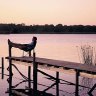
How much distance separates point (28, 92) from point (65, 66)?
3500 mm

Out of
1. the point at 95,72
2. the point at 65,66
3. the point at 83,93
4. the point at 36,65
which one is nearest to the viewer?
the point at 95,72

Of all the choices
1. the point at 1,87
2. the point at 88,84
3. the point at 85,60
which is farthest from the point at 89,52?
the point at 1,87

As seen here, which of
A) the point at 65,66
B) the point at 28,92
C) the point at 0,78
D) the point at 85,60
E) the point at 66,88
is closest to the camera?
the point at 65,66

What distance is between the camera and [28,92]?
14.2m

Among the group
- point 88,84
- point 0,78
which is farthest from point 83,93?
point 0,78

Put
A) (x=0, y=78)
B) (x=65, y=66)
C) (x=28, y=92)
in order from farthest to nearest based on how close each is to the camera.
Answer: (x=0, y=78) < (x=28, y=92) < (x=65, y=66)

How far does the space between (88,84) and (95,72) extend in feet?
27.5

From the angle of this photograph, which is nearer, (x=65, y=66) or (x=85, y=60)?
(x=65, y=66)

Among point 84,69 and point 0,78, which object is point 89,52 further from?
point 84,69

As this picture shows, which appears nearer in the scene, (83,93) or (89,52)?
(83,93)

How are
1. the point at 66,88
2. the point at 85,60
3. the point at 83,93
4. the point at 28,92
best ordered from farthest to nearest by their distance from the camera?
the point at 85,60
the point at 66,88
the point at 83,93
the point at 28,92

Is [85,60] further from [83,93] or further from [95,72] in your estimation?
[95,72]

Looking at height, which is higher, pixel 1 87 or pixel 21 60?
pixel 21 60

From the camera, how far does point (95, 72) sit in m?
10.0
